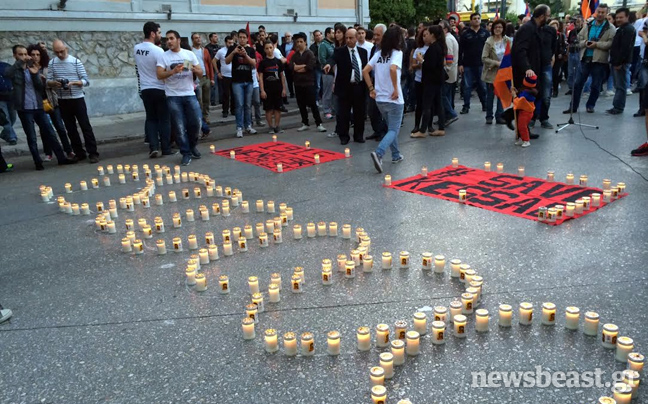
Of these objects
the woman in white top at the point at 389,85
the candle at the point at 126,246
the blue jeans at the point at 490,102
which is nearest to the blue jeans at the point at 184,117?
the woman in white top at the point at 389,85

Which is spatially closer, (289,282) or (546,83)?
(289,282)

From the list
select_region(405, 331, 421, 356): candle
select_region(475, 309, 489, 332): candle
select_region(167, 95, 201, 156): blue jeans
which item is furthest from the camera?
select_region(167, 95, 201, 156): blue jeans

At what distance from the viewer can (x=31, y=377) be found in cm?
321

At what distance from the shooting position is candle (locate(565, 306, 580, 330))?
340 cm

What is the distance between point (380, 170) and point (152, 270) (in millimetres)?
3959

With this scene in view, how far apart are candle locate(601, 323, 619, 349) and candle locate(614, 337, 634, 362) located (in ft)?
0.28

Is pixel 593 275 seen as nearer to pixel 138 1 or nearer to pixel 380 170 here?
pixel 380 170

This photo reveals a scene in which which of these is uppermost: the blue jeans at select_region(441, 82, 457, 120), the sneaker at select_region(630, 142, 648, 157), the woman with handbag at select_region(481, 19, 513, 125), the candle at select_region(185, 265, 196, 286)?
the woman with handbag at select_region(481, 19, 513, 125)

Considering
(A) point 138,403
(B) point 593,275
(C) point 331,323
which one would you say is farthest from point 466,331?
(A) point 138,403

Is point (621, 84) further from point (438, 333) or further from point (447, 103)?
point (438, 333)

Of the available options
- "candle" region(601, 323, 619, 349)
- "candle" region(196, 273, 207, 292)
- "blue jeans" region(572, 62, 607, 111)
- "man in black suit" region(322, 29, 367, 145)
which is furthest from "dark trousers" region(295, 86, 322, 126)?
"candle" region(601, 323, 619, 349)

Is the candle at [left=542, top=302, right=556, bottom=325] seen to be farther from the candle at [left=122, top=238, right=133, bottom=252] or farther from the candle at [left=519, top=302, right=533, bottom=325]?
the candle at [left=122, top=238, right=133, bottom=252]

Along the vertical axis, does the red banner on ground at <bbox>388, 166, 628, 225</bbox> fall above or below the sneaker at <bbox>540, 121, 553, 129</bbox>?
below

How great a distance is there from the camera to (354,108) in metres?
10.2
